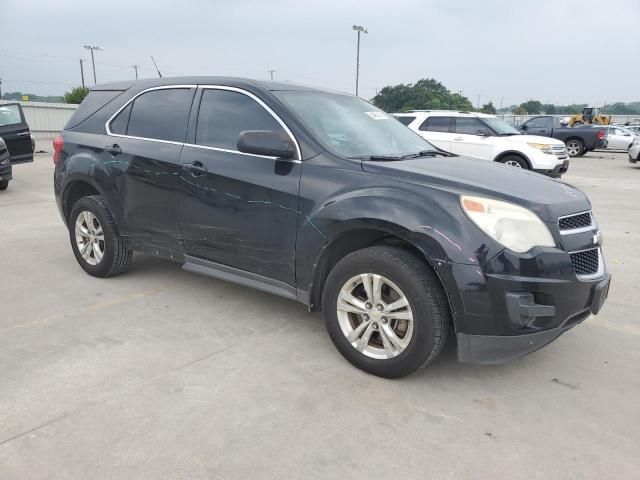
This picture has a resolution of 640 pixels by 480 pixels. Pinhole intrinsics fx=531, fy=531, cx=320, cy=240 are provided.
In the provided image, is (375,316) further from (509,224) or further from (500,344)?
(509,224)

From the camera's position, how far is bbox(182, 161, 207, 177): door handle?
151 inches

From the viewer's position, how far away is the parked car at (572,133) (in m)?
21.1

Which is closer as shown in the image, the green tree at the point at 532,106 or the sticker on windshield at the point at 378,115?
the sticker on windshield at the point at 378,115

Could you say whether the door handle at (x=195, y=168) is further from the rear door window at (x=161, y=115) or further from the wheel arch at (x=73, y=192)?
the wheel arch at (x=73, y=192)

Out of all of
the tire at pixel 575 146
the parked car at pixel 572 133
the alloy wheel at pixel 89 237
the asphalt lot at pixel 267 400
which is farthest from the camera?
the tire at pixel 575 146

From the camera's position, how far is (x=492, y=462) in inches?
95.9

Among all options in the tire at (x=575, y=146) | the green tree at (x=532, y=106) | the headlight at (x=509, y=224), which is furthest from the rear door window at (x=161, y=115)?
the green tree at (x=532, y=106)

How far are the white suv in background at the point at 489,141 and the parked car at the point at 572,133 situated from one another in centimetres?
990

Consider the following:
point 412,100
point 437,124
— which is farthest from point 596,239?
point 412,100

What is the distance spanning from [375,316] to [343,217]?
609 mm

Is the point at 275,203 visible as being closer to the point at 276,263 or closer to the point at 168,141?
the point at 276,263

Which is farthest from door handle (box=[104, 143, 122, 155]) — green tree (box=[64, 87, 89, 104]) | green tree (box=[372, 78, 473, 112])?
green tree (box=[372, 78, 473, 112])

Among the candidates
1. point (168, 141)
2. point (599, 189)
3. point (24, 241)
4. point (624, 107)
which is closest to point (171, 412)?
point (168, 141)

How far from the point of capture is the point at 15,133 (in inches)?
463
